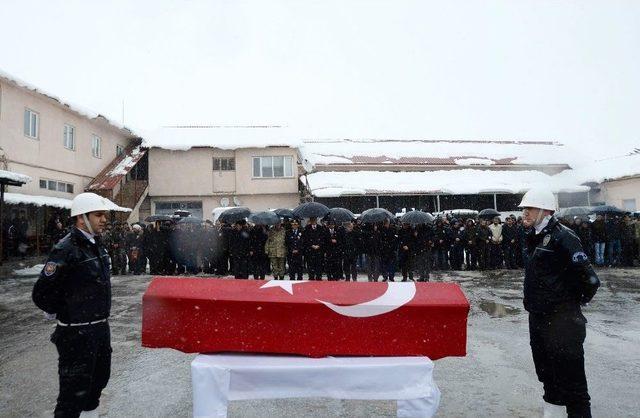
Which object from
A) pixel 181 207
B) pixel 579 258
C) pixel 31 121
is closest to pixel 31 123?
pixel 31 121

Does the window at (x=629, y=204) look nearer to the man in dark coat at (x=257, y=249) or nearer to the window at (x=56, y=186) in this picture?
the man in dark coat at (x=257, y=249)

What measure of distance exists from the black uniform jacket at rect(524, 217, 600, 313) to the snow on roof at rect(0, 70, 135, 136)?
18.6 m

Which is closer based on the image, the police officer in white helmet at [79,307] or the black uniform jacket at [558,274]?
the police officer in white helmet at [79,307]

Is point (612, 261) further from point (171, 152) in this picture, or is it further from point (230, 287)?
point (171, 152)

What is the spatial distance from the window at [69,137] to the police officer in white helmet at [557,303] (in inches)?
858

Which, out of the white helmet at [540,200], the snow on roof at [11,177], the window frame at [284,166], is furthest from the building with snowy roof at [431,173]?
the white helmet at [540,200]

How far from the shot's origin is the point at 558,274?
325 cm

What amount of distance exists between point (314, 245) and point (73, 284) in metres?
7.82

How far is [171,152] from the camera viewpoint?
82.0ft

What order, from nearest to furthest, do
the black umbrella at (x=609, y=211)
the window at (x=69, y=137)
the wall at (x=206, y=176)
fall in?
the black umbrella at (x=609, y=211)
the window at (x=69, y=137)
the wall at (x=206, y=176)

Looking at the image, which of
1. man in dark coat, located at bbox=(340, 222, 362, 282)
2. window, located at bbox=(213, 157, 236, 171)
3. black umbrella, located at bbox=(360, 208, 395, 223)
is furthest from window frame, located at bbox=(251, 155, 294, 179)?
man in dark coat, located at bbox=(340, 222, 362, 282)

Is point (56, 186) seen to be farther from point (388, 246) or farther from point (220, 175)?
point (388, 246)

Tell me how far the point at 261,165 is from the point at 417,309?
2292 cm

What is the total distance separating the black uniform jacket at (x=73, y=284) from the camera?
286 centimetres
